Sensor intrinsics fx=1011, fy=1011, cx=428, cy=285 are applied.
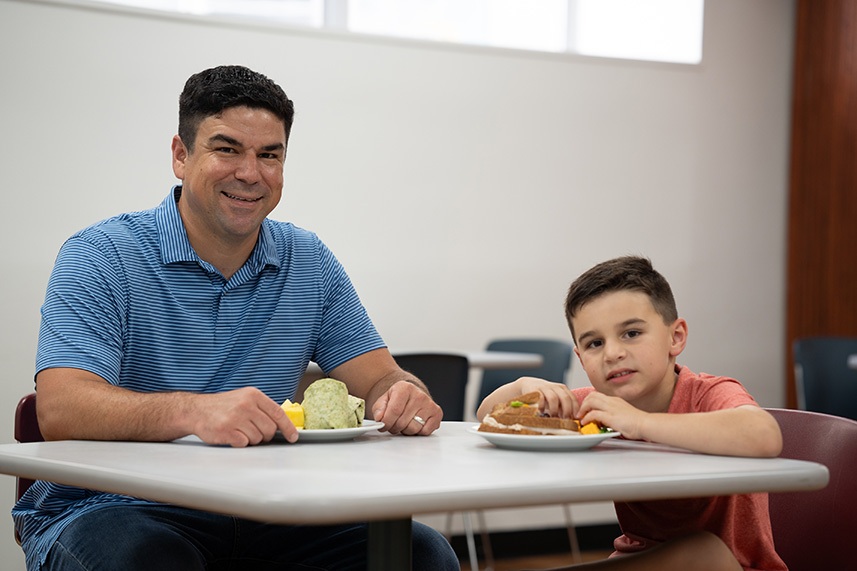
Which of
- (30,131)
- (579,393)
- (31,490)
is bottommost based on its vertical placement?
(31,490)

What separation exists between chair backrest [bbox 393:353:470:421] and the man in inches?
34.9

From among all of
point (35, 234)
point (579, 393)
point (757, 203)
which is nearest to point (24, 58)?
point (35, 234)

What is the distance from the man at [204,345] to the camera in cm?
158

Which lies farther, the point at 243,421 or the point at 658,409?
the point at 658,409

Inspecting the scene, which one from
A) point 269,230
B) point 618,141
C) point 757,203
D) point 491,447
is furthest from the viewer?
point 757,203

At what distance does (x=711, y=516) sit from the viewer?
5.57 feet

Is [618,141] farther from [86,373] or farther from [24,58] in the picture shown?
[86,373]

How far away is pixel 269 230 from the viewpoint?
2184 mm

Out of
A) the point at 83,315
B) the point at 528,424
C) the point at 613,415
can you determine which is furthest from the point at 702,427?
the point at 83,315

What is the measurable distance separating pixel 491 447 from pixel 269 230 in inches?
34.0

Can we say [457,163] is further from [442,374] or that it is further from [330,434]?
[330,434]

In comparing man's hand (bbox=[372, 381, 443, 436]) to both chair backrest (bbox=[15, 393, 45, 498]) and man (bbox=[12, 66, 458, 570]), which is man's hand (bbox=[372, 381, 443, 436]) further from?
chair backrest (bbox=[15, 393, 45, 498])

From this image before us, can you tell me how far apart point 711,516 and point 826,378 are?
312 centimetres

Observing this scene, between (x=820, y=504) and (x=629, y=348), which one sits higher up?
(x=629, y=348)
